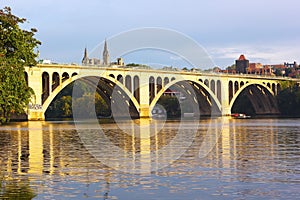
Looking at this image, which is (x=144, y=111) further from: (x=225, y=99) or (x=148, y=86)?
(x=225, y=99)

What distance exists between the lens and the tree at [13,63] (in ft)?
93.4

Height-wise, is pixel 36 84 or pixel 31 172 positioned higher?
pixel 36 84

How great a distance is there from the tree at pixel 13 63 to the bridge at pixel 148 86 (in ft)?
141

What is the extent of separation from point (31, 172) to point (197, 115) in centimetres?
11219

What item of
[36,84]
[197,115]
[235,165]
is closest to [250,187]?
[235,165]

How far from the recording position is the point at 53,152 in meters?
33.7

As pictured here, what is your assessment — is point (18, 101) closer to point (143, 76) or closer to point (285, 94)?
point (143, 76)

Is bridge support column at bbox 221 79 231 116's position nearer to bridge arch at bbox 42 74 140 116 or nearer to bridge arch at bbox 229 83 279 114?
bridge arch at bbox 229 83 279 114

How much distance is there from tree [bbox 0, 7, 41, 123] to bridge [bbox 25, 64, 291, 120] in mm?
43087

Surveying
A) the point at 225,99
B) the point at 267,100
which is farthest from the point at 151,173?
the point at 267,100

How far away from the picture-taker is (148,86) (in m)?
110

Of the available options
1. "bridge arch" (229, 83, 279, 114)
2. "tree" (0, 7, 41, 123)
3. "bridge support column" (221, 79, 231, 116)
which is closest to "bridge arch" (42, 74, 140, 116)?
"bridge support column" (221, 79, 231, 116)

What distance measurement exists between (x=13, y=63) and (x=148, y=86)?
265 feet

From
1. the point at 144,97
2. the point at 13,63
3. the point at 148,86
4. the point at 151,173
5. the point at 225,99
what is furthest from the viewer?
the point at 225,99
